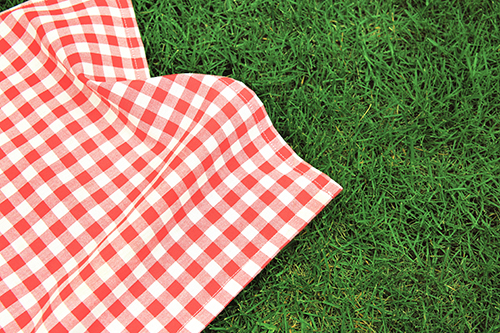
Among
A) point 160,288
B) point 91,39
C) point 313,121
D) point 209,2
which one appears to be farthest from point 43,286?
point 209,2

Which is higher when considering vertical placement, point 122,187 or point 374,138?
point 122,187

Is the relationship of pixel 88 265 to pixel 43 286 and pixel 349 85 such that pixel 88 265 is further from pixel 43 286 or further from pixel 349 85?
pixel 349 85

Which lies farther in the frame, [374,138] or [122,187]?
[374,138]

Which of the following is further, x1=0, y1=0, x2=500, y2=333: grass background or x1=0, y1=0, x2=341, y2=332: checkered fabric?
x1=0, y1=0, x2=500, y2=333: grass background

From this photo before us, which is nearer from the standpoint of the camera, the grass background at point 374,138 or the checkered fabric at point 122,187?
the checkered fabric at point 122,187
